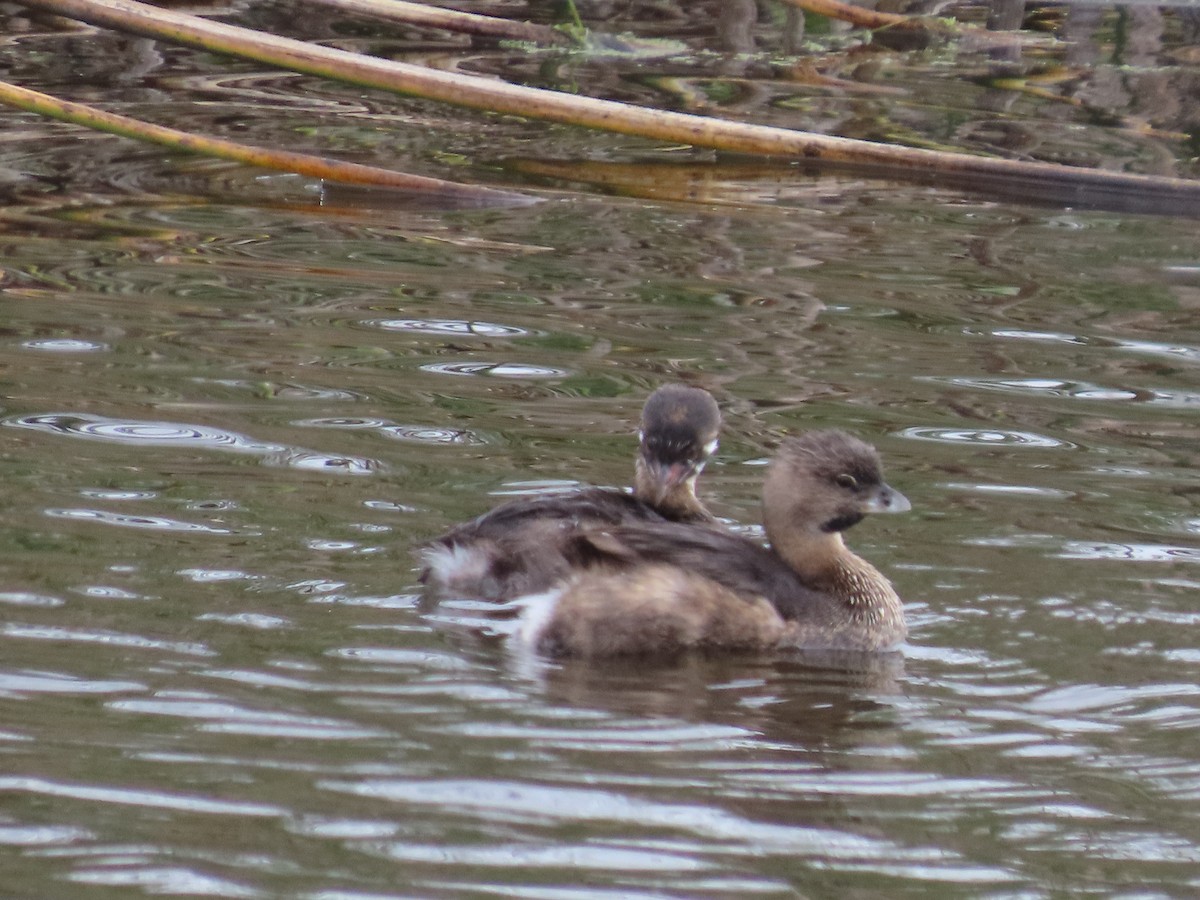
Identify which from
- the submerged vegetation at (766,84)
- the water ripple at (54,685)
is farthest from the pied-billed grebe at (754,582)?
the submerged vegetation at (766,84)

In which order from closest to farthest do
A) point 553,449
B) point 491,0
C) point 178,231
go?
point 553,449, point 178,231, point 491,0

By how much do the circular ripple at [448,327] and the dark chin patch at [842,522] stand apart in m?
2.27

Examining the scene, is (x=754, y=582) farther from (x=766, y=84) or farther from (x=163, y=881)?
(x=766, y=84)

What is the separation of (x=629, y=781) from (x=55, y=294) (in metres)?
4.32

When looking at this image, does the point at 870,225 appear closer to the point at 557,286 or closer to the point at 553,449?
the point at 557,286

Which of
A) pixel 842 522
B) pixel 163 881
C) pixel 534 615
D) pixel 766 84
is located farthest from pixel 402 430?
pixel 766 84

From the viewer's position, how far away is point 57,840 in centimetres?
359

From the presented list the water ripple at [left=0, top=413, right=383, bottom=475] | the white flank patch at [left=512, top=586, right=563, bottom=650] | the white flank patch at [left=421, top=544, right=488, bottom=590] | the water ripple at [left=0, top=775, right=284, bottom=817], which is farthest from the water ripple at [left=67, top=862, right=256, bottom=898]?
the water ripple at [left=0, top=413, right=383, bottom=475]

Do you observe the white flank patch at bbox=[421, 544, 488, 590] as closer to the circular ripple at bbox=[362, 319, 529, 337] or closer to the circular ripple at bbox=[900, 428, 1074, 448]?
the circular ripple at bbox=[900, 428, 1074, 448]

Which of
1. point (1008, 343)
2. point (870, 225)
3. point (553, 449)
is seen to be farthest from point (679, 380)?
point (870, 225)

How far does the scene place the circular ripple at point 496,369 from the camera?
7.00 meters

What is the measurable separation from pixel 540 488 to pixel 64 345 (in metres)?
1.93

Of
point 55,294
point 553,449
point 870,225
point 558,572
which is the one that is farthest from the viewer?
point 870,225

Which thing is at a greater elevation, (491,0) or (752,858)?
(491,0)
